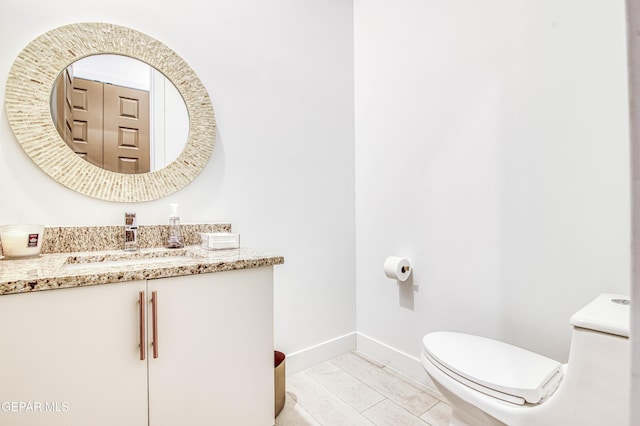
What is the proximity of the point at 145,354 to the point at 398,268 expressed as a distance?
128cm

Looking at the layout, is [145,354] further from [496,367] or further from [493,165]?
[493,165]

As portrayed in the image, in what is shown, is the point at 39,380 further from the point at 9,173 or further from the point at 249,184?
the point at 249,184

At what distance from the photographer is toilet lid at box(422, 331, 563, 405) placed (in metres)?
0.98

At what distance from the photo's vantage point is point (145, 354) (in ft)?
3.22

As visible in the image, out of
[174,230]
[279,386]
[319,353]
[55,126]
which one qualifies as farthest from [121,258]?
[319,353]

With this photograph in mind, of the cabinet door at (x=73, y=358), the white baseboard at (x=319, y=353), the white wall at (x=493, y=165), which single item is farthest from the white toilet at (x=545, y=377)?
the cabinet door at (x=73, y=358)

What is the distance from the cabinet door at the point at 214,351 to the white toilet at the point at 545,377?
0.66 meters

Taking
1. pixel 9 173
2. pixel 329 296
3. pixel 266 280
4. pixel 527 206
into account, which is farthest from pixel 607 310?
pixel 9 173

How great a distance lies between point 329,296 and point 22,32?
6.43 feet

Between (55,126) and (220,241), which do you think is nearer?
(55,126)

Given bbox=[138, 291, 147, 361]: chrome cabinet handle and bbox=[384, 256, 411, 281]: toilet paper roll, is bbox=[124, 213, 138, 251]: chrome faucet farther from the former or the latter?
bbox=[384, 256, 411, 281]: toilet paper roll

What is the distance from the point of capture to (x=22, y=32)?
4.09ft

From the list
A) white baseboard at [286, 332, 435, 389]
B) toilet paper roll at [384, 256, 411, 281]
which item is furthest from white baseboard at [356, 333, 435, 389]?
toilet paper roll at [384, 256, 411, 281]

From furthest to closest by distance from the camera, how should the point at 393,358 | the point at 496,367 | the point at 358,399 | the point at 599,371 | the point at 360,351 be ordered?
the point at 360,351 < the point at 393,358 < the point at 358,399 < the point at 496,367 < the point at 599,371
